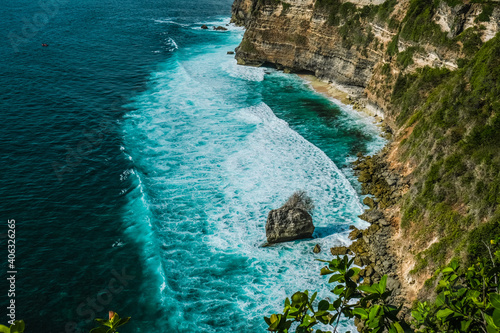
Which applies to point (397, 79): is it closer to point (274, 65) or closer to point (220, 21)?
point (274, 65)

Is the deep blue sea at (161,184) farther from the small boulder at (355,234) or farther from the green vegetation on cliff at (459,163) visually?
the green vegetation on cliff at (459,163)

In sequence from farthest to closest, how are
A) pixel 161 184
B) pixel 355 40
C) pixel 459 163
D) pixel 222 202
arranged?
pixel 355 40 → pixel 161 184 → pixel 222 202 → pixel 459 163

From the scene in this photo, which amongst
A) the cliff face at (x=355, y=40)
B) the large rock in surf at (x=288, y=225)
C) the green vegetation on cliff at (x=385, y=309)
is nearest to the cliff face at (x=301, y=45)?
the cliff face at (x=355, y=40)

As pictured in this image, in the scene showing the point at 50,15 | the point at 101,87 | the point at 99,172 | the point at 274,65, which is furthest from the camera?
the point at 50,15

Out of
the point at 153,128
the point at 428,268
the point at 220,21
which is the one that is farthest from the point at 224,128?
the point at 220,21

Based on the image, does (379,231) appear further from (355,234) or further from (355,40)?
(355,40)

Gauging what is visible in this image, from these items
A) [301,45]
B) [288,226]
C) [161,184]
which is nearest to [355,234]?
[288,226]
